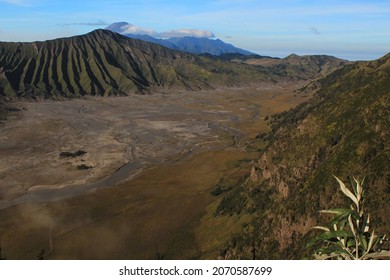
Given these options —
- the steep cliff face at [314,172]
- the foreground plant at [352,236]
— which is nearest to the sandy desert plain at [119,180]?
the steep cliff face at [314,172]

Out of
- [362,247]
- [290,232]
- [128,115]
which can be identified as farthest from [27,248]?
[128,115]

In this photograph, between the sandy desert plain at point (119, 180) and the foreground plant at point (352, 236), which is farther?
the sandy desert plain at point (119, 180)

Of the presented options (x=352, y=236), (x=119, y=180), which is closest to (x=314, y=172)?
(x=352, y=236)

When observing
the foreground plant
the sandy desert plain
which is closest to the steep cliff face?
the sandy desert plain

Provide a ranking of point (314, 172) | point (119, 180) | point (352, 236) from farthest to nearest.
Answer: point (119, 180)
point (314, 172)
point (352, 236)

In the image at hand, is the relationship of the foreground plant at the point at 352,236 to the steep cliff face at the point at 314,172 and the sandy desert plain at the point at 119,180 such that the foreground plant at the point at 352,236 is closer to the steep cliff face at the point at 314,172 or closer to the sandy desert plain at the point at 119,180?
the steep cliff face at the point at 314,172

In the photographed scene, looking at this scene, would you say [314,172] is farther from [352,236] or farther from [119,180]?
[119,180]
